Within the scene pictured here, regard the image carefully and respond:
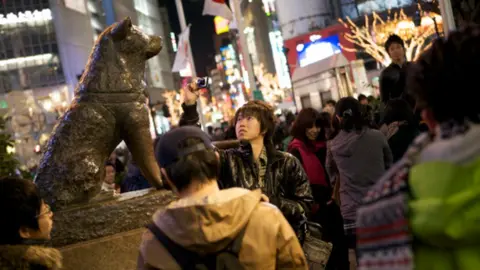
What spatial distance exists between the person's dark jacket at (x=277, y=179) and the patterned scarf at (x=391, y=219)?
229 cm

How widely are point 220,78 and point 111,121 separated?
111 meters

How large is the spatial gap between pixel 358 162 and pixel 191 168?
11.2ft

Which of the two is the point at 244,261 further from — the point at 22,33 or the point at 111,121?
the point at 22,33

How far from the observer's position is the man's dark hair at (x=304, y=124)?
6.91 metres

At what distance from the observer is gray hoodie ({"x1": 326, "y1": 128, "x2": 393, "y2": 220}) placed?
577cm

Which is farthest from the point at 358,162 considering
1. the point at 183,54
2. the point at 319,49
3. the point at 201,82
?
the point at 319,49

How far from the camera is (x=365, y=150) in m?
5.77

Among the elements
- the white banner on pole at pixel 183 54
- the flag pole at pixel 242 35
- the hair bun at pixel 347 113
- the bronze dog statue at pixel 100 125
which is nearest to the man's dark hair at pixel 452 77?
the bronze dog statue at pixel 100 125

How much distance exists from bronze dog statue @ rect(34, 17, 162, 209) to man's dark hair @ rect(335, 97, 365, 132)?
5.94 ft

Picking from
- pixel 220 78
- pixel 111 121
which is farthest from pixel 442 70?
pixel 220 78

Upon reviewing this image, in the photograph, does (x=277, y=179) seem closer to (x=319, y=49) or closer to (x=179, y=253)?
(x=179, y=253)

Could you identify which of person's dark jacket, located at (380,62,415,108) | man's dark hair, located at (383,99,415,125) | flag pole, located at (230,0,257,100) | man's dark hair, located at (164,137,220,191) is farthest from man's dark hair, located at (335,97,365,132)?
flag pole, located at (230,0,257,100)

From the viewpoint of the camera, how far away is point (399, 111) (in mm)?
6215

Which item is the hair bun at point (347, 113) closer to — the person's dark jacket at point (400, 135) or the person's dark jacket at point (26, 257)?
the person's dark jacket at point (400, 135)
